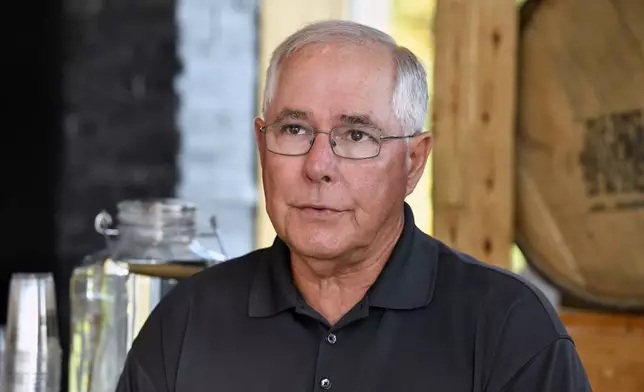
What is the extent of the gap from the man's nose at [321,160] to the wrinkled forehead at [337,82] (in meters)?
0.03

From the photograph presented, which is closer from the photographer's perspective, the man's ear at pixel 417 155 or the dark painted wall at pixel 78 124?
the man's ear at pixel 417 155

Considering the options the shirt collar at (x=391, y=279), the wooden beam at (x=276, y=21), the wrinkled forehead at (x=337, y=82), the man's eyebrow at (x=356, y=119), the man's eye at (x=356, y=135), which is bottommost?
the shirt collar at (x=391, y=279)

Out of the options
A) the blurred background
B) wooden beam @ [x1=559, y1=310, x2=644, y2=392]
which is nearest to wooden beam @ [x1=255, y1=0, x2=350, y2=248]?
the blurred background

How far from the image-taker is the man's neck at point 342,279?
1.66 metres

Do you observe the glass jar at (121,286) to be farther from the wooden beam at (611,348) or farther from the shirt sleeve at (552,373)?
the shirt sleeve at (552,373)

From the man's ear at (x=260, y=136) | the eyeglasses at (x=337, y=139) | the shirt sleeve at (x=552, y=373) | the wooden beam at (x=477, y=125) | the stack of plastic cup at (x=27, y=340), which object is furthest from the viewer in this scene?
the wooden beam at (x=477, y=125)

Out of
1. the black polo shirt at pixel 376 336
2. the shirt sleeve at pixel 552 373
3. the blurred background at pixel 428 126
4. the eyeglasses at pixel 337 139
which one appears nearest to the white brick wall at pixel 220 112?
the blurred background at pixel 428 126

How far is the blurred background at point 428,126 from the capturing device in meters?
2.16

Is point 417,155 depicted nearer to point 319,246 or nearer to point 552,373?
point 319,246

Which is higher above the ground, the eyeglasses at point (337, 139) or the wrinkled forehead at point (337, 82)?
the wrinkled forehead at point (337, 82)

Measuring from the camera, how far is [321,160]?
5.13ft

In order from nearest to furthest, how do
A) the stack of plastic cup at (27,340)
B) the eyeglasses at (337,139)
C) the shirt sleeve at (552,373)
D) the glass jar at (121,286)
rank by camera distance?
the shirt sleeve at (552,373)
the eyeglasses at (337,139)
the stack of plastic cup at (27,340)
the glass jar at (121,286)

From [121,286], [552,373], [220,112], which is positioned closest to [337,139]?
[552,373]

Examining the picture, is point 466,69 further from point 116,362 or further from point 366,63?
point 116,362
